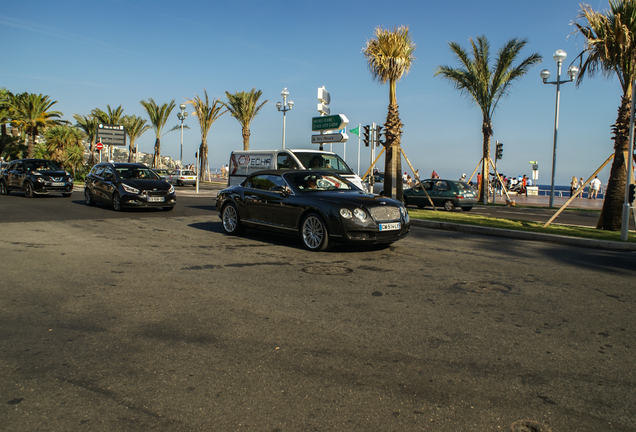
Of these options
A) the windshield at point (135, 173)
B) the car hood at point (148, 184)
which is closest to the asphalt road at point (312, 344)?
the car hood at point (148, 184)

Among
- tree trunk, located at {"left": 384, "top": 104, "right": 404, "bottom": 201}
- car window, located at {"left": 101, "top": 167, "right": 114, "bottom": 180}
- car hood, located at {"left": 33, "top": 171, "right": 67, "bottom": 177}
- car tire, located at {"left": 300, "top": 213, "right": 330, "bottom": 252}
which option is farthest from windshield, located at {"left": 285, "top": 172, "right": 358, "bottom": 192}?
car hood, located at {"left": 33, "top": 171, "right": 67, "bottom": 177}

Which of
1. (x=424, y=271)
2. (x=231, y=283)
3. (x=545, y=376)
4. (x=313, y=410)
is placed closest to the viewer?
(x=313, y=410)

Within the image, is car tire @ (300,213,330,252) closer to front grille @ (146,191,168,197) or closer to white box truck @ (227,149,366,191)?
white box truck @ (227,149,366,191)

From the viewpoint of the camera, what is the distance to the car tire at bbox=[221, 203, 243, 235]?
10.3 metres

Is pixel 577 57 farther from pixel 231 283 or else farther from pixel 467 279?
pixel 231 283

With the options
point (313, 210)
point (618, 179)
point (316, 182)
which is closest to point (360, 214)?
point (313, 210)

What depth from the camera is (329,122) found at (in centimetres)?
2245

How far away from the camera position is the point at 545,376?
3.33 meters

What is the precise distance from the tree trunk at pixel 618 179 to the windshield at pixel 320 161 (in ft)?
24.6

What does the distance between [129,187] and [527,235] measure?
39.1 feet

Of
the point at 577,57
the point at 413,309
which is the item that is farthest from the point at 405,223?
the point at 577,57

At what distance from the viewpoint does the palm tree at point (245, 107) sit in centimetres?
4472

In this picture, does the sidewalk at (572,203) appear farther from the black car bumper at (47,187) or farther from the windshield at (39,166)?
the windshield at (39,166)

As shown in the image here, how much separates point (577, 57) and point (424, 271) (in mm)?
9991
